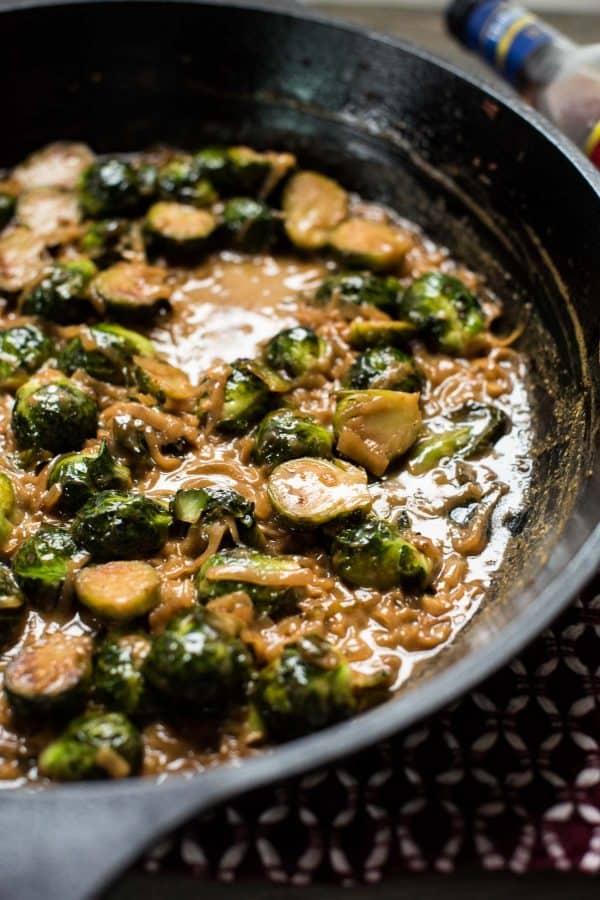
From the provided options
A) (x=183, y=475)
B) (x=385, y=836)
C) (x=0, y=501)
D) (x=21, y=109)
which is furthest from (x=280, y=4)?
(x=385, y=836)

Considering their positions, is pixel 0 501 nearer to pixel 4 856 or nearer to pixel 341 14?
pixel 4 856

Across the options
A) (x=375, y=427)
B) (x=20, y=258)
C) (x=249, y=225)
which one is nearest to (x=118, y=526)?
(x=375, y=427)

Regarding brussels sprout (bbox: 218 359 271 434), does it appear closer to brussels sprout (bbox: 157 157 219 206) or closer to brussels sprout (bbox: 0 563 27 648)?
brussels sprout (bbox: 0 563 27 648)

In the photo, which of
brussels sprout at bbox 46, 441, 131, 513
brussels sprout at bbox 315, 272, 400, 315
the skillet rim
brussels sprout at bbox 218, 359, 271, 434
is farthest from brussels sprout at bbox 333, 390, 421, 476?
the skillet rim

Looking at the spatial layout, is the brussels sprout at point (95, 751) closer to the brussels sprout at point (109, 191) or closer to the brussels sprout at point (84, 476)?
the brussels sprout at point (84, 476)

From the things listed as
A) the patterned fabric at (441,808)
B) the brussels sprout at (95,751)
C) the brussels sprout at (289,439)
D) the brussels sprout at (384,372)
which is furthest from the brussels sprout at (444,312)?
the brussels sprout at (95,751)

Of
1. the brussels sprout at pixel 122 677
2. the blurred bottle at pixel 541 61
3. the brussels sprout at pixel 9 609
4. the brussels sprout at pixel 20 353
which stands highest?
the blurred bottle at pixel 541 61

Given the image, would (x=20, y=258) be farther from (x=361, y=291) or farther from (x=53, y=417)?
(x=361, y=291)

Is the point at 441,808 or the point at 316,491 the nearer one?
the point at 441,808
